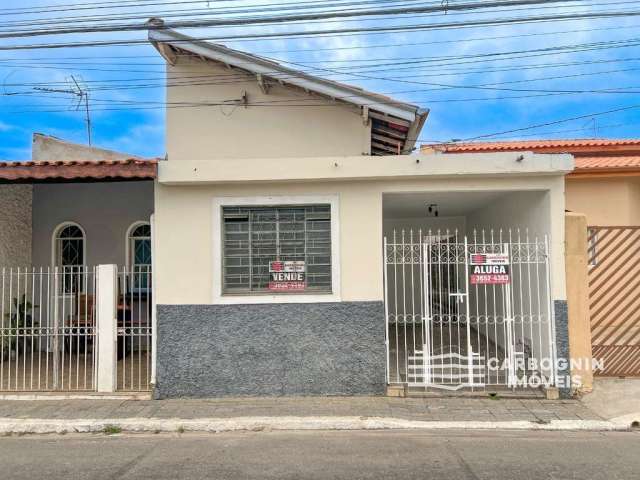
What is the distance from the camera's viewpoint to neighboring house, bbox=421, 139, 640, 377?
709 cm

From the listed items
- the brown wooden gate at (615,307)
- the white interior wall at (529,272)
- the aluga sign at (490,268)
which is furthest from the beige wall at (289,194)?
the brown wooden gate at (615,307)

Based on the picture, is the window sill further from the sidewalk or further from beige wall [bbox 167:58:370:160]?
beige wall [bbox 167:58:370:160]

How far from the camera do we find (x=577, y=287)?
6.66m

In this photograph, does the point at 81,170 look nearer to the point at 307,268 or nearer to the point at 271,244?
the point at 271,244

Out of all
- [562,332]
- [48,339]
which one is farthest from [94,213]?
[562,332]

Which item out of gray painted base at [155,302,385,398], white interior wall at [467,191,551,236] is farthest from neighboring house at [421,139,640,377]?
gray painted base at [155,302,385,398]

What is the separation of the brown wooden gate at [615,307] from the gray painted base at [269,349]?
3.17 meters

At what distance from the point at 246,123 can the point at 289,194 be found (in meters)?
3.60

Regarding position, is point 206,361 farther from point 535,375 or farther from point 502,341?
point 502,341

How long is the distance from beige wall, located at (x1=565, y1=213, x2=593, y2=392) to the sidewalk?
0.72 metres

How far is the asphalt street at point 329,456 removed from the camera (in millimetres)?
4301

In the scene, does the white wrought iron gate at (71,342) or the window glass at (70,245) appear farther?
the window glass at (70,245)

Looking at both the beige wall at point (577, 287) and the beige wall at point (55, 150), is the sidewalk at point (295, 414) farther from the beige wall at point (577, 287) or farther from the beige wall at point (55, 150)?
the beige wall at point (55, 150)

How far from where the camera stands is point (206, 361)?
22.2 feet
